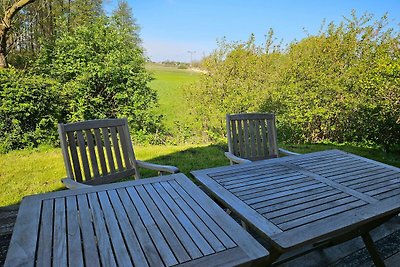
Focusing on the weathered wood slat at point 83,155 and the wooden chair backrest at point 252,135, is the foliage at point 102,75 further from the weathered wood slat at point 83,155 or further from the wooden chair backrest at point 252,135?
the weathered wood slat at point 83,155

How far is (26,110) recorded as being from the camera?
5.04 metres

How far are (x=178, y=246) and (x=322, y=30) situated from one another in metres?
6.54

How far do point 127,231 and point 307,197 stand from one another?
0.99 m

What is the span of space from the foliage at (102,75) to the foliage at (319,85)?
1.45 meters

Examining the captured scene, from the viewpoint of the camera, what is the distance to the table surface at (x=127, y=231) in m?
1.01

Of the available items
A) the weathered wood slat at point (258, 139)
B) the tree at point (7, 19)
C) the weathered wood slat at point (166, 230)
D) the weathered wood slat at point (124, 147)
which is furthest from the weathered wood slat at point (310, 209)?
the tree at point (7, 19)

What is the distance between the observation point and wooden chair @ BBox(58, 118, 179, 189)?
81.1 inches

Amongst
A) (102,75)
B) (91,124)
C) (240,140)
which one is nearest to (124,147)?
(91,124)

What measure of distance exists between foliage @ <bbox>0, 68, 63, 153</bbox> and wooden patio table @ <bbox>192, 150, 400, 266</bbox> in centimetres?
443

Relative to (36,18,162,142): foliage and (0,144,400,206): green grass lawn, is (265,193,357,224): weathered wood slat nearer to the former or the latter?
(0,144,400,206): green grass lawn

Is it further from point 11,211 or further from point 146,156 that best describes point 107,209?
point 146,156

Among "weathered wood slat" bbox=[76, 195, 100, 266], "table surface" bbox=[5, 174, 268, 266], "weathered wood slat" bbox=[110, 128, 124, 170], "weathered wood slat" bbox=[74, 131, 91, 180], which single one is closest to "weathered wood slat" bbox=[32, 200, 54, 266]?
"table surface" bbox=[5, 174, 268, 266]

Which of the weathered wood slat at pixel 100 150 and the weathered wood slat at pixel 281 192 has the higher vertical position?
A: the weathered wood slat at pixel 100 150

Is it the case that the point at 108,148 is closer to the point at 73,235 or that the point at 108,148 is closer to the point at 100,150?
the point at 100,150
